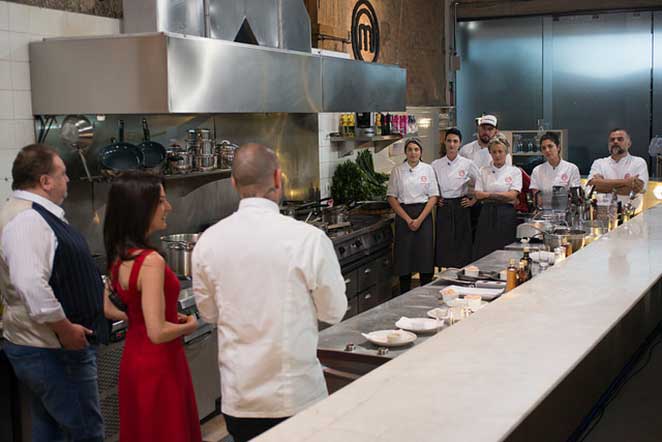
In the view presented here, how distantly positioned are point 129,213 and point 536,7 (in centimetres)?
899

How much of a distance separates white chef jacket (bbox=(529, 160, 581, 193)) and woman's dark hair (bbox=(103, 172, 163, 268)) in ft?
15.5

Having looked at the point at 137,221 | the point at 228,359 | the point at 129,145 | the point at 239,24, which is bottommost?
the point at 228,359

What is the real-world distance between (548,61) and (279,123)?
5742mm

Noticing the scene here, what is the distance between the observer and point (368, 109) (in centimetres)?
629

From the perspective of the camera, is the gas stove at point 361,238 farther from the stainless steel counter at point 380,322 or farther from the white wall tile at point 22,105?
the white wall tile at point 22,105

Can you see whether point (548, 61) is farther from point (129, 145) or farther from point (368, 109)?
point (129, 145)

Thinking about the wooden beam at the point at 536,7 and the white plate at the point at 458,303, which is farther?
the wooden beam at the point at 536,7

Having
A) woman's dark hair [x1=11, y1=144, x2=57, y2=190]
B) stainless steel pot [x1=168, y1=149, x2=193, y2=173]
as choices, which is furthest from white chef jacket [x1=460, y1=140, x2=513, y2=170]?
woman's dark hair [x1=11, y1=144, x2=57, y2=190]

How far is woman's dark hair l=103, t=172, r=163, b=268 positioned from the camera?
123 inches

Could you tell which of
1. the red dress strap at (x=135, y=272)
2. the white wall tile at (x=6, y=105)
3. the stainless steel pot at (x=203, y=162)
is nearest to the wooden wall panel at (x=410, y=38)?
the stainless steel pot at (x=203, y=162)

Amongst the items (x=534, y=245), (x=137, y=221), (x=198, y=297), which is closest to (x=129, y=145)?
(x=137, y=221)

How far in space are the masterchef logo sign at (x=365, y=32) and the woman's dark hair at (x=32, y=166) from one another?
5612 mm

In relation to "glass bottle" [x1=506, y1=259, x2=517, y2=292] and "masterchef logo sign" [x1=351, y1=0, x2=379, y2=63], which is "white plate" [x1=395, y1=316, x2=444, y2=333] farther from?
"masterchef logo sign" [x1=351, y1=0, x2=379, y2=63]

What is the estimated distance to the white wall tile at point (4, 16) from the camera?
421 centimetres
